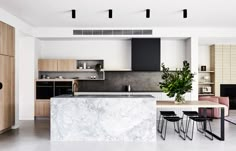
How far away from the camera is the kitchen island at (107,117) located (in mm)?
5207

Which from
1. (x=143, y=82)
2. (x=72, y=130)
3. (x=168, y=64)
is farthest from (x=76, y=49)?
(x=72, y=130)

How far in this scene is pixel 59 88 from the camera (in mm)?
7902

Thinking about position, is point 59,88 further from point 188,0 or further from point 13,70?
point 188,0

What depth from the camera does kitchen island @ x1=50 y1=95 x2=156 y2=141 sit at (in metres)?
5.21

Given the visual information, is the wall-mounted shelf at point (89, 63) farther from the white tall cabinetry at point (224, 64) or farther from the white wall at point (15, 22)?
the white tall cabinetry at point (224, 64)

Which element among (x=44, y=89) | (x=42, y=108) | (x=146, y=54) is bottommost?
(x=42, y=108)

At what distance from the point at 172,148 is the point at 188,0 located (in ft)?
9.24

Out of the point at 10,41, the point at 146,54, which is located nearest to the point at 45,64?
the point at 10,41

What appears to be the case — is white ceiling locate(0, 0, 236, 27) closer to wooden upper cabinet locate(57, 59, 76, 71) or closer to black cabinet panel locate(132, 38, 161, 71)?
black cabinet panel locate(132, 38, 161, 71)

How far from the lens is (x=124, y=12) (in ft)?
20.0

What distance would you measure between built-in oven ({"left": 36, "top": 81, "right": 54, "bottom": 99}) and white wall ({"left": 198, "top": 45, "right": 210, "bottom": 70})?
18.3 feet

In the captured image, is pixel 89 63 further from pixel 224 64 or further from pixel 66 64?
pixel 224 64

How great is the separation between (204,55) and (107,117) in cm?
621

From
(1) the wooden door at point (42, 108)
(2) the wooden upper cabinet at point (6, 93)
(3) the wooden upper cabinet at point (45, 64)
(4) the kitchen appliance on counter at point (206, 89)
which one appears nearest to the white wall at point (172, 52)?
(4) the kitchen appliance on counter at point (206, 89)
